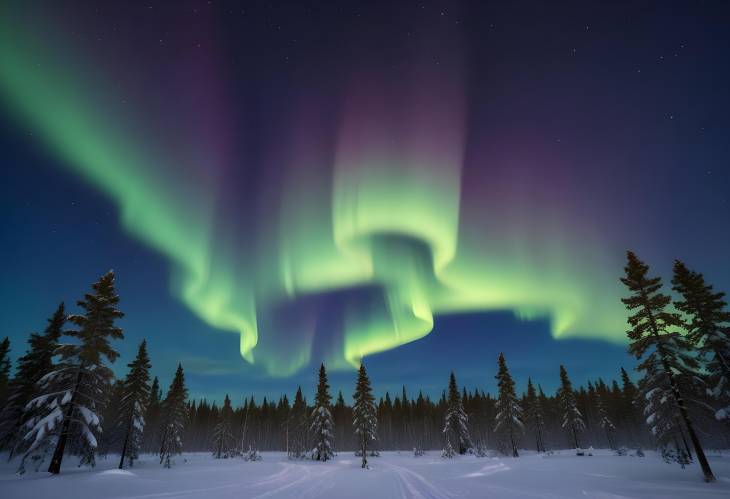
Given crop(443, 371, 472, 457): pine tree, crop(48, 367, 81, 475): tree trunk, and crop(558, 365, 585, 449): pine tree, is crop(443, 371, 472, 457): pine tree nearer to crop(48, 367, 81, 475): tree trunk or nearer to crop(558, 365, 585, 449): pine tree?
crop(558, 365, 585, 449): pine tree

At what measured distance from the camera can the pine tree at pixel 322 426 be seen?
54.9m

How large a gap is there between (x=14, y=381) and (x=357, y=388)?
39719 millimetres

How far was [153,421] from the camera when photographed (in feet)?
308

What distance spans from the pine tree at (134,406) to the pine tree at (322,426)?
973 inches

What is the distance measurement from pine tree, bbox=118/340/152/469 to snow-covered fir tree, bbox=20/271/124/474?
18.4 m

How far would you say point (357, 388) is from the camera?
5409 centimetres

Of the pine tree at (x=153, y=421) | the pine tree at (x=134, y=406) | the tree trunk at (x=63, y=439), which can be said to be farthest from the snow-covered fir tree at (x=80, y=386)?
the pine tree at (x=153, y=421)

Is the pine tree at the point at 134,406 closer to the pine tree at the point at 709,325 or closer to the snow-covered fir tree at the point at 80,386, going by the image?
the snow-covered fir tree at the point at 80,386

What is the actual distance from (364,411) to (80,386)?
119ft

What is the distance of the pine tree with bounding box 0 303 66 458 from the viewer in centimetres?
3209

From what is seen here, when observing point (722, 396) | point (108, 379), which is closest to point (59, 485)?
point (108, 379)

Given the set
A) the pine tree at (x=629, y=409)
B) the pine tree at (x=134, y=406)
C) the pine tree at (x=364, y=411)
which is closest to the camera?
the pine tree at (x=134, y=406)

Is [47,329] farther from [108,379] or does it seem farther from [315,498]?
[315,498]

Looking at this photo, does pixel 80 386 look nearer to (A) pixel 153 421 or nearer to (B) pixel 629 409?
(A) pixel 153 421
